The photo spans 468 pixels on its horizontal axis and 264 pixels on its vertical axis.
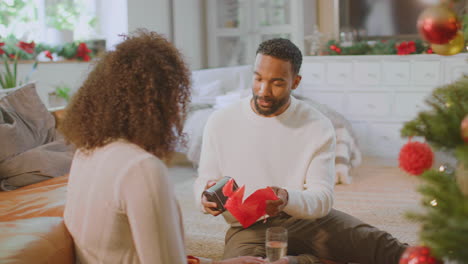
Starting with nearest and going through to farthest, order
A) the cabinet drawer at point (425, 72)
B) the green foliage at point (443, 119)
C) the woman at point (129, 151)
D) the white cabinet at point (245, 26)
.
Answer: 1. the green foliage at point (443, 119)
2. the woman at point (129, 151)
3. the cabinet drawer at point (425, 72)
4. the white cabinet at point (245, 26)

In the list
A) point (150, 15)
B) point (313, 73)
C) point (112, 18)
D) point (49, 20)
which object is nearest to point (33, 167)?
point (49, 20)

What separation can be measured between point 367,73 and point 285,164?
3.30 m

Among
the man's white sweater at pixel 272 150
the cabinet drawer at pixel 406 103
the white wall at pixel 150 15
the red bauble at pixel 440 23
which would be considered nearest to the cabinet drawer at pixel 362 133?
the cabinet drawer at pixel 406 103

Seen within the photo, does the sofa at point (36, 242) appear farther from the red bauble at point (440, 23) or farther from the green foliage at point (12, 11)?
the green foliage at point (12, 11)

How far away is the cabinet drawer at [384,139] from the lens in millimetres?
4836

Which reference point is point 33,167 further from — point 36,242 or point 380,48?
point 380,48

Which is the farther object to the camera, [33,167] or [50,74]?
[50,74]

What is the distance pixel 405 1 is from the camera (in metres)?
5.02

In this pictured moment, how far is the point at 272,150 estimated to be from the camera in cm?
181

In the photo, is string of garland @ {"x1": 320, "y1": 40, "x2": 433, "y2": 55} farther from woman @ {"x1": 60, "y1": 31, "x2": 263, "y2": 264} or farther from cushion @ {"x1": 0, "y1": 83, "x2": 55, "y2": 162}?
woman @ {"x1": 60, "y1": 31, "x2": 263, "y2": 264}

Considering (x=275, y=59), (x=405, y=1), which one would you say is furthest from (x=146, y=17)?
(x=275, y=59)

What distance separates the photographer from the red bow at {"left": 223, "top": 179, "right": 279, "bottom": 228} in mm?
1476

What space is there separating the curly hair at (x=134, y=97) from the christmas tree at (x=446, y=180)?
1.63ft

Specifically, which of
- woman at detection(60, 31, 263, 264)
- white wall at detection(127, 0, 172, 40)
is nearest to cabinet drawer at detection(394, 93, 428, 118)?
white wall at detection(127, 0, 172, 40)
